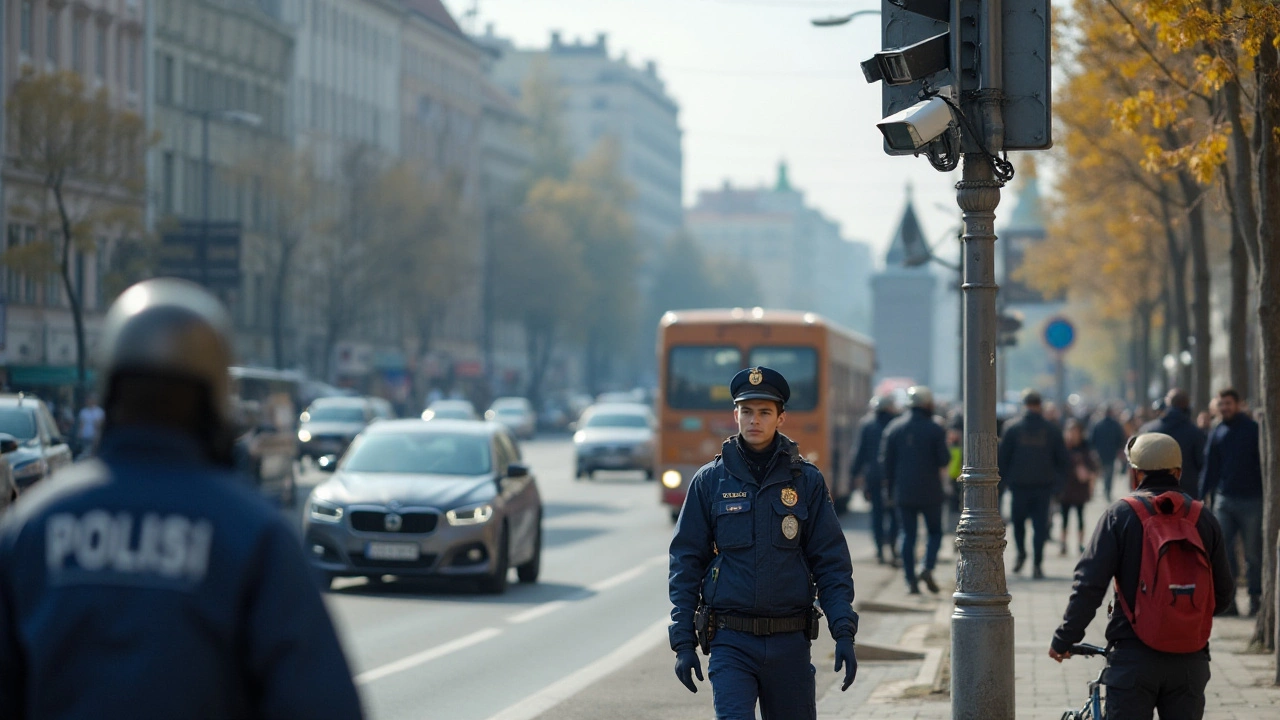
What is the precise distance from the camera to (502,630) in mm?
15727

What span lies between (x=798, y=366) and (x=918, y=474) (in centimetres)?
1143

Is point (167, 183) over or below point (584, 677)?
over

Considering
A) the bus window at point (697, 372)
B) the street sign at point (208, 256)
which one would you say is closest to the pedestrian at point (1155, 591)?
the bus window at point (697, 372)

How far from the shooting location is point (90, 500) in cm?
314

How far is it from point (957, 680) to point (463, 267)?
73.0 m

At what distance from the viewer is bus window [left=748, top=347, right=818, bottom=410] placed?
30438mm

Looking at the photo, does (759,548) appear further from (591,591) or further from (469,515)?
(591,591)

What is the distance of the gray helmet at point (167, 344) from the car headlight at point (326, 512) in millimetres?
14834

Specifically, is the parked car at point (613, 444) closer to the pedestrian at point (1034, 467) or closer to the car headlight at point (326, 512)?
the pedestrian at point (1034, 467)

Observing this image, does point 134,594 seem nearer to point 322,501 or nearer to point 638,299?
point 322,501

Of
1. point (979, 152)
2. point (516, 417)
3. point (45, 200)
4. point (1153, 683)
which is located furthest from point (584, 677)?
point (516, 417)

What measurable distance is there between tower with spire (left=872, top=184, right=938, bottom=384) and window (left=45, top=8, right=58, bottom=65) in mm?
97544

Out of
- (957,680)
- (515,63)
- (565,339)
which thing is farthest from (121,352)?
(515,63)

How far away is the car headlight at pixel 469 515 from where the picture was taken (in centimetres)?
1792
